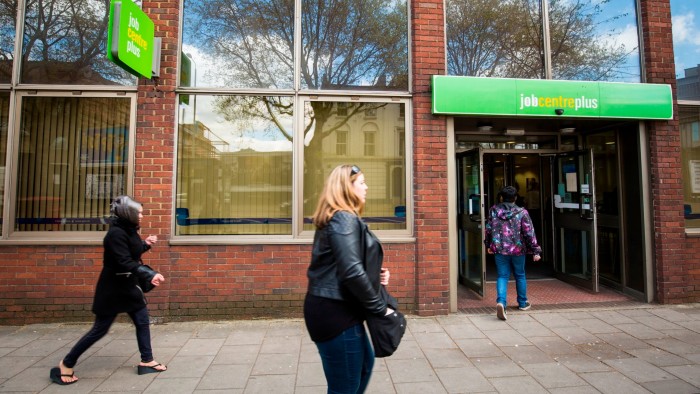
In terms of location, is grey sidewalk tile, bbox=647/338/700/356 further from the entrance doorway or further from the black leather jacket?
the black leather jacket

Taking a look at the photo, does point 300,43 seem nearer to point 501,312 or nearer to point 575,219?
point 501,312

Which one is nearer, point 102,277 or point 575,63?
point 102,277

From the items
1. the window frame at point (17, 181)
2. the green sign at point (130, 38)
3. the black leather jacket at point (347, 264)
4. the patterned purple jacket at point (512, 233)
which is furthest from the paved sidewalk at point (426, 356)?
the green sign at point (130, 38)

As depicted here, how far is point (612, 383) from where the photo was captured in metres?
3.42

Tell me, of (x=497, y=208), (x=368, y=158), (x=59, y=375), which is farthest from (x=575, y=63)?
(x=59, y=375)

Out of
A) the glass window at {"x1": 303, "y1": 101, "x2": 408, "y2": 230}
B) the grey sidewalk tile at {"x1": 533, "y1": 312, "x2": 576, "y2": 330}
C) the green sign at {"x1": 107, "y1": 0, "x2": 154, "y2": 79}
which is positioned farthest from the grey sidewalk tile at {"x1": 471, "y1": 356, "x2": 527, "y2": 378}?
the green sign at {"x1": 107, "y1": 0, "x2": 154, "y2": 79}

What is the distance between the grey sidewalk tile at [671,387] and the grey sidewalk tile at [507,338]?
115 cm

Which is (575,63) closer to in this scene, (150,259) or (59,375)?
(150,259)

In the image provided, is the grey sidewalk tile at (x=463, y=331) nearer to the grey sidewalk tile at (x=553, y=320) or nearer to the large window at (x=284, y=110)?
the grey sidewalk tile at (x=553, y=320)

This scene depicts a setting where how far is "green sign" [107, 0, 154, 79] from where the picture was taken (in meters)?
4.12

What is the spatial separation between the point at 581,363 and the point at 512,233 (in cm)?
185

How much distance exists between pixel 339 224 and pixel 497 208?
3.95 meters

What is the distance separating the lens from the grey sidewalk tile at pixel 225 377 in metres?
3.42

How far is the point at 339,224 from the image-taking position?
2.14 metres
